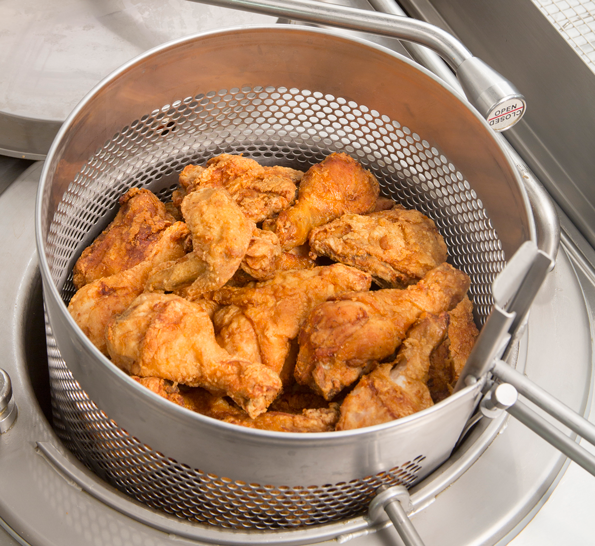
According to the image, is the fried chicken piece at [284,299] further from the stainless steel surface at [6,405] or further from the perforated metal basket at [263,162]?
the stainless steel surface at [6,405]

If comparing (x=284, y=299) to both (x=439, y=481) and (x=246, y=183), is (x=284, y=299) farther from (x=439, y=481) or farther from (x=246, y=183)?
(x=439, y=481)

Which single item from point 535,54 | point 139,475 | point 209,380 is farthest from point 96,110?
point 535,54

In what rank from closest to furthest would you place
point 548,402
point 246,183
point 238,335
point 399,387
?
point 548,402
point 399,387
point 238,335
point 246,183

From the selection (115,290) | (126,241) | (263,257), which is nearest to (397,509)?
(263,257)

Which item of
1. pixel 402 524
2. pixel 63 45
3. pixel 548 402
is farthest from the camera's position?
pixel 63 45

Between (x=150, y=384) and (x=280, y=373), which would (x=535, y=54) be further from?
(x=150, y=384)

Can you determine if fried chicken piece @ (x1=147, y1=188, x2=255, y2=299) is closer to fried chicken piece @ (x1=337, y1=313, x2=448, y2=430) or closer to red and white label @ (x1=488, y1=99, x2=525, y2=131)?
fried chicken piece @ (x1=337, y1=313, x2=448, y2=430)
